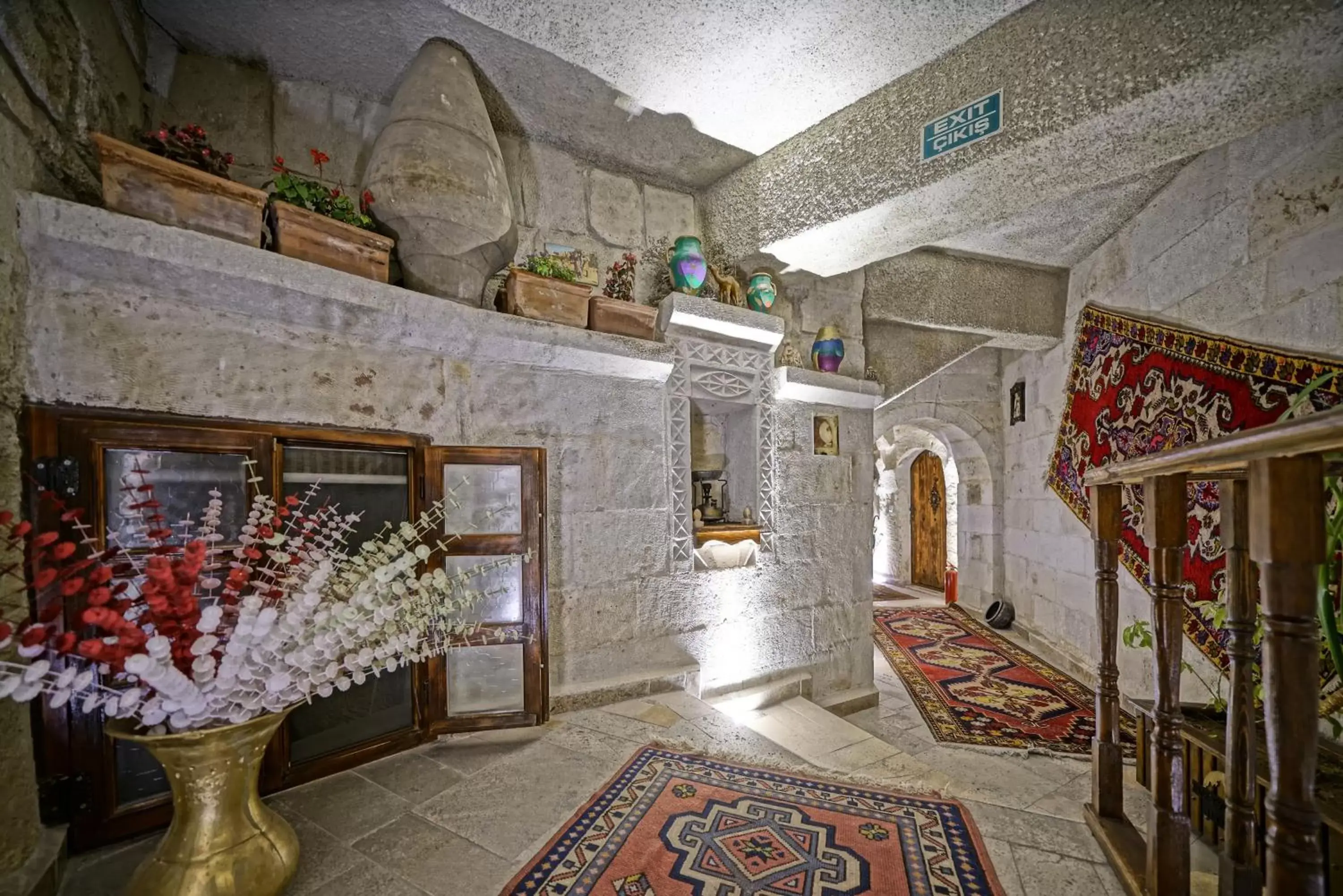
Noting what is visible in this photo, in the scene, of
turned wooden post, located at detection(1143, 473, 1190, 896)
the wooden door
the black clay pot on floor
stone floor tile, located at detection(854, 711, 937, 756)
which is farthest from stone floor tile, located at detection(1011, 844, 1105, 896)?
the wooden door

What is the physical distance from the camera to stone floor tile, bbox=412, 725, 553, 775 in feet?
6.28

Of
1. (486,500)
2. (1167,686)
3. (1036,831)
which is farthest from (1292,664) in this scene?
(486,500)

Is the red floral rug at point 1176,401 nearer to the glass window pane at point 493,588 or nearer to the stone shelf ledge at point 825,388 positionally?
the stone shelf ledge at point 825,388

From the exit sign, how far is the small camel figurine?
3.70 feet

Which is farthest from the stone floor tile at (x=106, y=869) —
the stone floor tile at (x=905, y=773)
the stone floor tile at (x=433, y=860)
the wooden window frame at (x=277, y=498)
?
the stone floor tile at (x=905, y=773)

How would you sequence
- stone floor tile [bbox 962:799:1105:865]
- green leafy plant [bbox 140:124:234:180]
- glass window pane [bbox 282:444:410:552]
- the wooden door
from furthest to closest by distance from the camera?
1. the wooden door
2. glass window pane [bbox 282:444:410:552]
3. green leafy plant [bbox 140:124:234:180]
4. stone floor tile [bbox 962:799:1105:865]

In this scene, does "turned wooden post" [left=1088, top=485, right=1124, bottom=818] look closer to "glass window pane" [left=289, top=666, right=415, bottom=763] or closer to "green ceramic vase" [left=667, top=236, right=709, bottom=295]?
"green ceramic vase" [left=667, top=236, right=709, bottom=295]

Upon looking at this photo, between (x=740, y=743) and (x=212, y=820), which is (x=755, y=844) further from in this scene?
(x=212, y=820)

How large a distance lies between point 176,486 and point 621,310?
5.94 ft

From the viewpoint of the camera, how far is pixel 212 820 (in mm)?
1074

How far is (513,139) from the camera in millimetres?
2709

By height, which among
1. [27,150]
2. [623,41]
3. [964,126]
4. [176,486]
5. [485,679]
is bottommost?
[485,679]

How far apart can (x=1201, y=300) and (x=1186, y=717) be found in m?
Result: 2.23

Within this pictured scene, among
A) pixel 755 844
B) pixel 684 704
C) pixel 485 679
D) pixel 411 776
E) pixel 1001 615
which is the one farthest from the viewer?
pixel 1001 615
